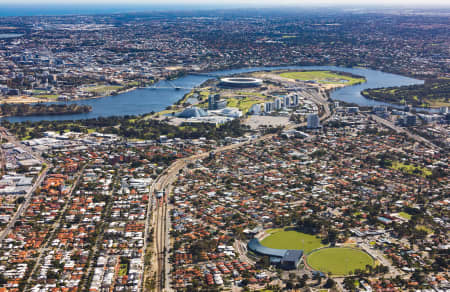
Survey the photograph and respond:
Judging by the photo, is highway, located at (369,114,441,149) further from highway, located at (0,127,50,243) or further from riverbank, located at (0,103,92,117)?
highway, located at (0,127,50,243)

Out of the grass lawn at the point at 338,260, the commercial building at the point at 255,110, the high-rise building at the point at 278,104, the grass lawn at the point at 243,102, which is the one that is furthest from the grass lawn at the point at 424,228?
the high-rise building at the point at 278,104

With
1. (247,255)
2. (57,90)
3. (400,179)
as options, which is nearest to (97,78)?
(57,90)

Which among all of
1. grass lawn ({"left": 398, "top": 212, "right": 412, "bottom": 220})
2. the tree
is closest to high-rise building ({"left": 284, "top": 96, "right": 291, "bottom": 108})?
grass lawn ({"left": 398, "top": 212, "right": 412, "bottom": 220})

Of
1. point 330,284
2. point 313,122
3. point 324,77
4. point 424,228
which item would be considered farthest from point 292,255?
point 324,77

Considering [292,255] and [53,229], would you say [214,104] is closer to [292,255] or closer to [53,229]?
[53,229]

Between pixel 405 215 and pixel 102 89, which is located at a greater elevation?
pixel 102 89

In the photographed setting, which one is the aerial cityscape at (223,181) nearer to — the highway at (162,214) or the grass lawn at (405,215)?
the highway at (162,214)
